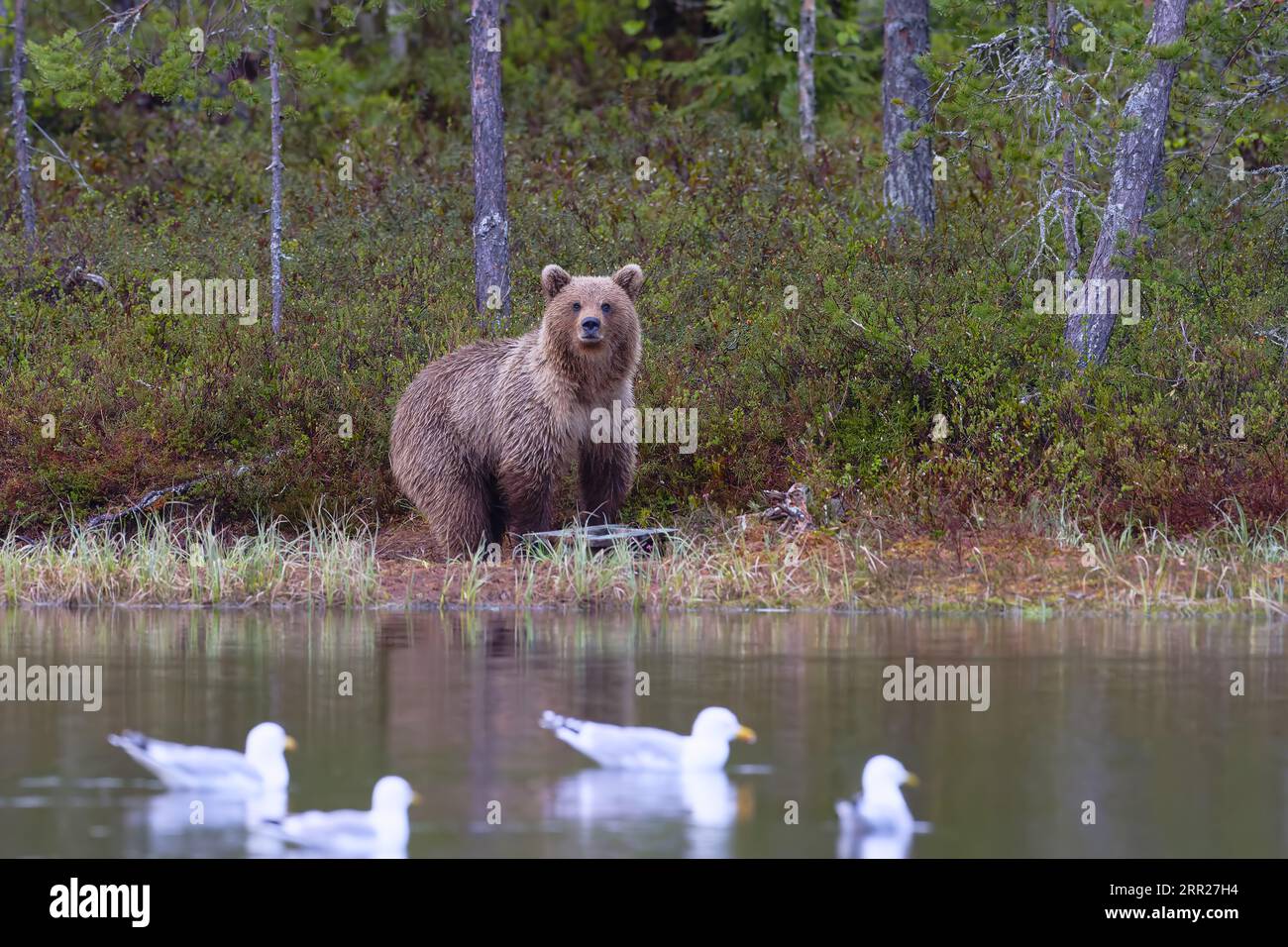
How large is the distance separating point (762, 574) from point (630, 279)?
2.72 m

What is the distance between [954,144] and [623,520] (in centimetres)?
900

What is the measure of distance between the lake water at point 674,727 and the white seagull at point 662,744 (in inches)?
4.1

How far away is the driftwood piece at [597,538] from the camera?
1421 cm

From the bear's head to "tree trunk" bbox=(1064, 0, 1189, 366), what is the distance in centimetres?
463

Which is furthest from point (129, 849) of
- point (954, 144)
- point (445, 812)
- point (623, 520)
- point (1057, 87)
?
point (954, 144)

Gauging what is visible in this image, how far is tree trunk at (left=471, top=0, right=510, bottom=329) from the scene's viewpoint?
18734mm

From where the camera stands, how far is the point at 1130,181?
639 inches

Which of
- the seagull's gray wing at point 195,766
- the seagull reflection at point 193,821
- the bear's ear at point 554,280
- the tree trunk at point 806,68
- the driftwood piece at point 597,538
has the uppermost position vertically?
the tree trunk at point 806,68

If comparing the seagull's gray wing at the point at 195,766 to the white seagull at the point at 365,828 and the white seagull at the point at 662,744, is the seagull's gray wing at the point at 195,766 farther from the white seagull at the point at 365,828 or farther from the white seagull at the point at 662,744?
the white seagull at the point at 662,744

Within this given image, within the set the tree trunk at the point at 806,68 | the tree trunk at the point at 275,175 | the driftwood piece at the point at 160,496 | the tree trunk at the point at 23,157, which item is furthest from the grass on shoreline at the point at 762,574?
the tree trunk at the point at 806,68

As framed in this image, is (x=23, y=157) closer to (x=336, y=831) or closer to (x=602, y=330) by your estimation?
(x=602, y=330)

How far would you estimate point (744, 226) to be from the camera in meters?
21.4

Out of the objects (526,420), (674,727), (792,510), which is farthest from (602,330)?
(674,727)

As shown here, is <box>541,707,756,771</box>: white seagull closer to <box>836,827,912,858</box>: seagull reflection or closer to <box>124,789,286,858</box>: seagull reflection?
<box>836,827,912,858</box>: seagull reflection
